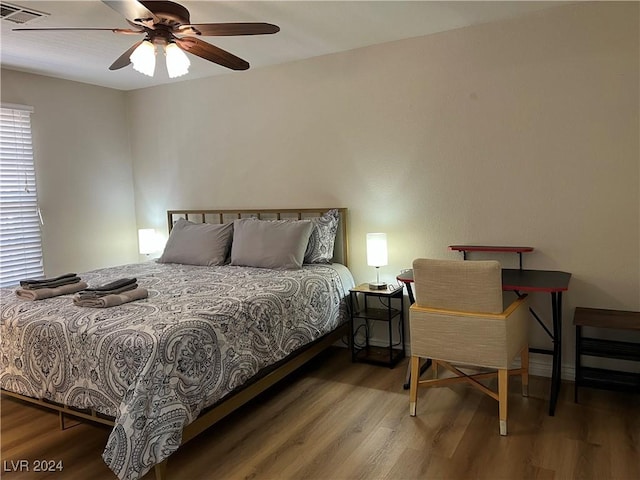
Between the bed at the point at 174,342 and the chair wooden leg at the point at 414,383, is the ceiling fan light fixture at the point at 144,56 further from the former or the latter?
the chair wooden leg at the point at 414,383

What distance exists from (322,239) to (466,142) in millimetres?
1299

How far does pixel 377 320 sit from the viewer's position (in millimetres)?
3625

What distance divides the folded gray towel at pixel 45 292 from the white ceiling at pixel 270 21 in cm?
162

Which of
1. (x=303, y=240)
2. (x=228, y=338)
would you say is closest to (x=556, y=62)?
(x=303, y=240)

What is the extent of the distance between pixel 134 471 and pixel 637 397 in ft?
9.23

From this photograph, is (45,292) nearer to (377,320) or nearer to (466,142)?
(377,320)

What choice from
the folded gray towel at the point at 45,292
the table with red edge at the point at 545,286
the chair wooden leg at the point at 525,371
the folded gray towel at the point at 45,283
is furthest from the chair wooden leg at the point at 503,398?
the folded gray towel at the point at 45,283

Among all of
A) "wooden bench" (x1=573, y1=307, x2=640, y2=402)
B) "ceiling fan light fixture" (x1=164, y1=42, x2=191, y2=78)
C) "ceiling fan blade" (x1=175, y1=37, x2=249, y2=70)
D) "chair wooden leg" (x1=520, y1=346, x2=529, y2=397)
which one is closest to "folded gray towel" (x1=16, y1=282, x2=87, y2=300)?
"ceiling fan light fixture" (x1=164, y1=42, x2=191, y2=78)

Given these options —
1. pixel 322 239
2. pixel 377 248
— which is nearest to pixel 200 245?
pixel 322 239

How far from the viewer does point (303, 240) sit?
3.52m

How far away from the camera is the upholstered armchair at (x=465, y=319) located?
92.0 inches

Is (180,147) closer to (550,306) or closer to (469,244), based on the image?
(469,244)

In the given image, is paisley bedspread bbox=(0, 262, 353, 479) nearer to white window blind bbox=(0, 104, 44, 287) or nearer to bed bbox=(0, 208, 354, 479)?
bed bbox=(0, 208, 354, 479)

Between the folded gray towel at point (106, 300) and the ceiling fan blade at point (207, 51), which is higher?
the ceiling fan blade at point (207, 51)
